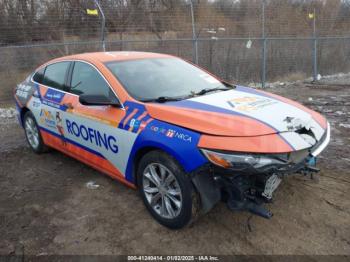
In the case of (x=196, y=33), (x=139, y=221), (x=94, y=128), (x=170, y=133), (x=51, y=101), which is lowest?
(x=139, y=221)

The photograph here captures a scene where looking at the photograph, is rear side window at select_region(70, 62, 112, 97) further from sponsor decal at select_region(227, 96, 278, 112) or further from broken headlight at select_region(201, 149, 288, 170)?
broken headlight at select_region(201, 149, 288, 170)

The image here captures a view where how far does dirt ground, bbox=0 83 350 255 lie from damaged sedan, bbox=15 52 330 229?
A: 25cm

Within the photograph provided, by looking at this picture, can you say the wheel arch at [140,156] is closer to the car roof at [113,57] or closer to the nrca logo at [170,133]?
the nrca logo at [170,133]

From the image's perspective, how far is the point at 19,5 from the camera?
8672 mm

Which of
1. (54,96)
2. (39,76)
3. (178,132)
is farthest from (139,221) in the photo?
(39,76)

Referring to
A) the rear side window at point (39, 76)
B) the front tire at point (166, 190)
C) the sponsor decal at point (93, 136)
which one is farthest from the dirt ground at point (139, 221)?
the rear side window at point (39, 76)

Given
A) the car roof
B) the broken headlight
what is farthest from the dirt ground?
the car roof

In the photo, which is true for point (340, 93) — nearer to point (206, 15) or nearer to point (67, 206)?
point (206, 15)

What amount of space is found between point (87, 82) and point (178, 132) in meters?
1.68

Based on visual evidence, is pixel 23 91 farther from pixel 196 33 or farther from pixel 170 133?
pixel 196 33

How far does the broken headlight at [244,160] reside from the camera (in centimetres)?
272

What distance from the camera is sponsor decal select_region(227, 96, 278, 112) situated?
10.9ft

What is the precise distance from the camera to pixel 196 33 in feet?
36.6

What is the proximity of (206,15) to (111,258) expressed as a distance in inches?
373
